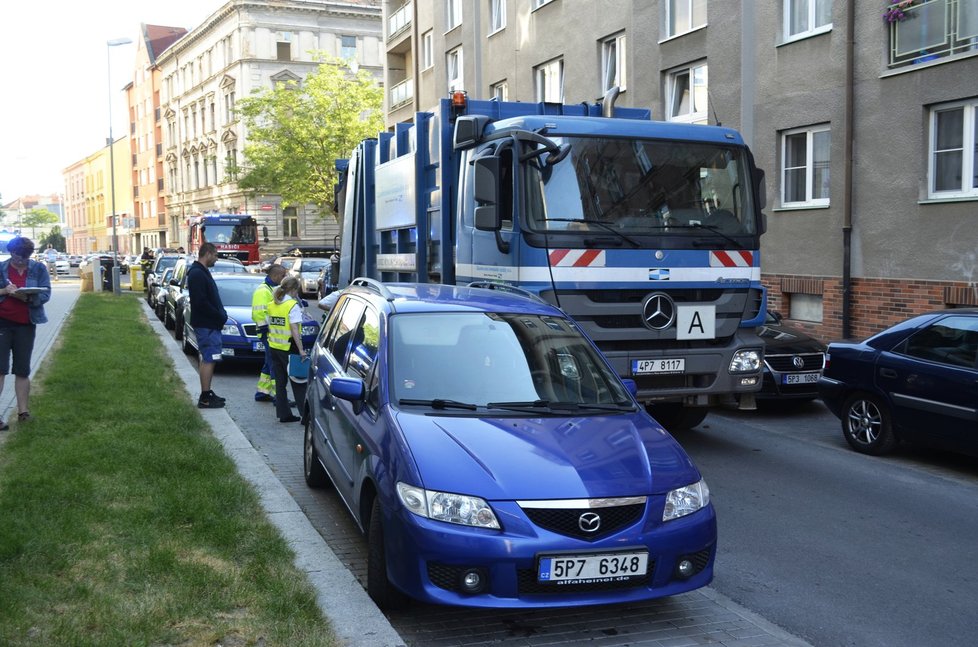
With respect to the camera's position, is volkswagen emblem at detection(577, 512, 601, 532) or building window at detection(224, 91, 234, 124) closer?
volkswagen emblem at detection(577, 512, 601, 532)

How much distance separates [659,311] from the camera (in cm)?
858

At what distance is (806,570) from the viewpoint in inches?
227

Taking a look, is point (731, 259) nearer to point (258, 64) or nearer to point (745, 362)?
point (745, 362)

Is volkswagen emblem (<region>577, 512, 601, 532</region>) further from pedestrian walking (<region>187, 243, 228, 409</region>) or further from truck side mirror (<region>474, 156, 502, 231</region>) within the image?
pedestrian walking (<region>187, 243, 228, 409</region>)

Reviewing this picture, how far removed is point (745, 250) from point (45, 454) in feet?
19.9

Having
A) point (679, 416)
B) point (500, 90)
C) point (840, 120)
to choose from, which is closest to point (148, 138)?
point (500, 90)

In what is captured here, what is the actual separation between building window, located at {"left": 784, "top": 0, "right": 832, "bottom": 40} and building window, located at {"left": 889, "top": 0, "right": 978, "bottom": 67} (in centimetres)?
150

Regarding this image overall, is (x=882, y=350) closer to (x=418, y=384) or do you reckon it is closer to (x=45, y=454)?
(x=418, y=384)

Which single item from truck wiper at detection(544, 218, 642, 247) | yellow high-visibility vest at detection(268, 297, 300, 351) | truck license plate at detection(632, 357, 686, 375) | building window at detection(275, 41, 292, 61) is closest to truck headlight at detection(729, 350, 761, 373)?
truck license plate at detection(632, 357, 686, 375)

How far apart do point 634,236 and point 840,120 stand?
9.29m

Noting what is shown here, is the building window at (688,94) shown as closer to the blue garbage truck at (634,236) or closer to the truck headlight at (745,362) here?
the blue garbage truck at (634,236)

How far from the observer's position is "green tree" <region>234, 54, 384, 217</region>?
4781cm

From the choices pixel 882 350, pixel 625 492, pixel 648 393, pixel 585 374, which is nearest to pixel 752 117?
pixel 882 350

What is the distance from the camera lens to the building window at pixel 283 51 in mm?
65875
